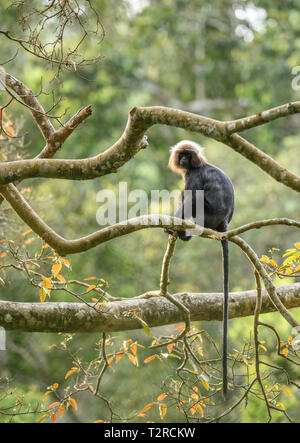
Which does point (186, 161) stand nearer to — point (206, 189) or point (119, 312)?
point (206, 189)

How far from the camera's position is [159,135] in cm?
1055

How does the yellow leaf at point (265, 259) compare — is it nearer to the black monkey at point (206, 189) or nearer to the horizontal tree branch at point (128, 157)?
the horizontal tree branch at point (128, 157)

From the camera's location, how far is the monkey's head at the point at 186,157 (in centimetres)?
396

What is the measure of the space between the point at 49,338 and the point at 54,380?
474 mm

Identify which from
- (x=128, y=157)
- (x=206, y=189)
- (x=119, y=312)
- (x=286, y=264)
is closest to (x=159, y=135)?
(x=206, y=189)

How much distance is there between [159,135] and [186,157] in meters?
6.65

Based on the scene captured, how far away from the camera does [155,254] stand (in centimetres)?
732

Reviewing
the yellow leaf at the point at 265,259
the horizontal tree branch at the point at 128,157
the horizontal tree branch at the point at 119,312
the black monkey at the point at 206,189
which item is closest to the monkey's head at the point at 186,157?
the black monkey at the point at 206,189

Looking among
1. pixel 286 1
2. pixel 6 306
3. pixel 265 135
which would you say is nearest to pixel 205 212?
pixel 6 306

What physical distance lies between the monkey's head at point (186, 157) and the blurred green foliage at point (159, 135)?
0.95 m

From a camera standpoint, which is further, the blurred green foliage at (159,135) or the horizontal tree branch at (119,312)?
the blurred green foliage at (159,135)

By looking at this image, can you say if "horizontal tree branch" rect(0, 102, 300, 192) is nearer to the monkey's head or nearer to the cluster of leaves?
the cluster of leaves

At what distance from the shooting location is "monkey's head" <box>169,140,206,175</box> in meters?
3.96

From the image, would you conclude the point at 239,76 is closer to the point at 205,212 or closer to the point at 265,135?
the point at 265,135
